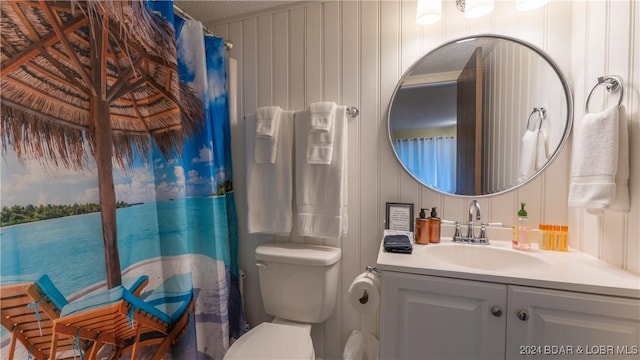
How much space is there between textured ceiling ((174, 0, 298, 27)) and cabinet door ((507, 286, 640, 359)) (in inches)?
70.6

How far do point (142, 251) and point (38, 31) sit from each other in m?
0.84

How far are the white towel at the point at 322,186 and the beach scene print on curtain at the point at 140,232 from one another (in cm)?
44

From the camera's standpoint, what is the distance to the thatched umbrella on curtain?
2.45ft

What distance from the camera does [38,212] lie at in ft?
2.56

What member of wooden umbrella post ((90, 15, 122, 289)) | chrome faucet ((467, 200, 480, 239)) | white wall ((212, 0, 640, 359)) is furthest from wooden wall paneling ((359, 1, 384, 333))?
wooden umbrella post ((90, 15, 122, 289))

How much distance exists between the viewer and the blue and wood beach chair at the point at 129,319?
0.87 meters

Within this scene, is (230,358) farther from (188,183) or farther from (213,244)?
(188,183)

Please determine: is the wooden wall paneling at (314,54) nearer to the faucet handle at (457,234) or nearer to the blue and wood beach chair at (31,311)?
the faucet handle at (457,234)

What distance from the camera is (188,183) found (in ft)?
4.08

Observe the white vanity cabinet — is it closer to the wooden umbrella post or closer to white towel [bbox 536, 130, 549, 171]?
white towel [bbox 536, 130, 549, 171]

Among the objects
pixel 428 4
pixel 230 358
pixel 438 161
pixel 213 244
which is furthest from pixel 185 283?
pixel 428 4

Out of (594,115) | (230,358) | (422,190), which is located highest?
(594,115)

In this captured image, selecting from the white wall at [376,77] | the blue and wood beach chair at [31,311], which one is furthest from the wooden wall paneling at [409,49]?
the blue and wood beach chair at [31,311]

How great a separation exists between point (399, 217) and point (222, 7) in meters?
1.62
